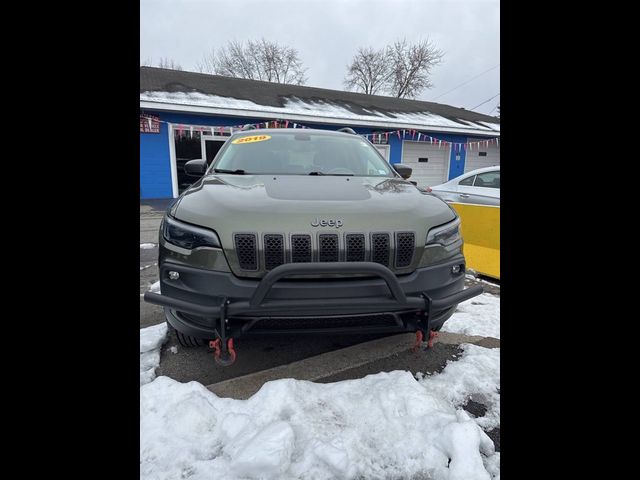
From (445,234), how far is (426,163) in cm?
1397

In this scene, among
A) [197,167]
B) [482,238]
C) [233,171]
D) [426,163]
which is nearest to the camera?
[233,171]

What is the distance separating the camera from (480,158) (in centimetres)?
1619

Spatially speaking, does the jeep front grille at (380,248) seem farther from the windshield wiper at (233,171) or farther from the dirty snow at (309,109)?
the dirty snow at (309,109)

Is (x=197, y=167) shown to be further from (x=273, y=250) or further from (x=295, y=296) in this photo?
(x=295, y=296)

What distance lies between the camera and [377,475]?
1.43 m

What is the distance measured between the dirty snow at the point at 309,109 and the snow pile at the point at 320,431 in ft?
34.3

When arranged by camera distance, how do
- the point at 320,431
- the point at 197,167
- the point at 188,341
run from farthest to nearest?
the point at 197,167, the point at 188,341, the point at 320,431

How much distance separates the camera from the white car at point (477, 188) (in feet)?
16.5

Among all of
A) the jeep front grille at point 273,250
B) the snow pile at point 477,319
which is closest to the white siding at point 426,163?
the snow pile at point 477,319

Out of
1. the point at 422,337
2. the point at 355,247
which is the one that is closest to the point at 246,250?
the point at 355,247

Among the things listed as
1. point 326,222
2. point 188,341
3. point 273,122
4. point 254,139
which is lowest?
point 188,341

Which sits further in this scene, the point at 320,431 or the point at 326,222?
the point at 326,222
